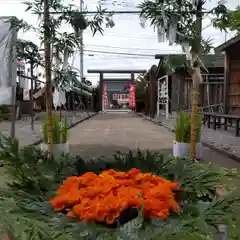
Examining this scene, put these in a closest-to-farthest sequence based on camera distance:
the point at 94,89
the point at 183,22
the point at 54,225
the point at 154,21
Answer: the point at 54,225 < the point at 154,21 < the point at 183,22 < the point at 94,89

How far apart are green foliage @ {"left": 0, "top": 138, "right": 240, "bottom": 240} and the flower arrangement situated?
0.06 meters

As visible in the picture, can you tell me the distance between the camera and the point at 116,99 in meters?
47.1

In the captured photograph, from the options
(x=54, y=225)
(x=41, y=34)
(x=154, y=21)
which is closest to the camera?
(x=54, y=225)

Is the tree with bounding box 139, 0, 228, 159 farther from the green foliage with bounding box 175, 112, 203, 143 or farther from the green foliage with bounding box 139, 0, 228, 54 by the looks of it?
the green foliage with bounding box 175, 112, 203, 143

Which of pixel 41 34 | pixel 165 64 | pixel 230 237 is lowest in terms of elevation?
pixel 230 237

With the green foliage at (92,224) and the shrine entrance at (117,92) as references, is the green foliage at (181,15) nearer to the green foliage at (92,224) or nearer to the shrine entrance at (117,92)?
the green foliage at (92,224)

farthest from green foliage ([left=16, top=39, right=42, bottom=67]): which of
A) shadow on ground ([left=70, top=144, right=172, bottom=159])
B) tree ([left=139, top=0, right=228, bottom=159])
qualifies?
shadow on ground ([left=70, top=144, right=172, bottom=159])

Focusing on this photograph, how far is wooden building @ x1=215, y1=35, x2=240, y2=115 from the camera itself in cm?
1764

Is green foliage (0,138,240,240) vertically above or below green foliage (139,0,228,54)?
below

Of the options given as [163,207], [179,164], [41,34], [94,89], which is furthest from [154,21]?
[94,89]

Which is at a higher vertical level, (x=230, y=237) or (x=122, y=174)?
(x=122, y=174)

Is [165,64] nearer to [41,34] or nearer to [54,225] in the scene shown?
[41,34]

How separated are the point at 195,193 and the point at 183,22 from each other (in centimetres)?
295

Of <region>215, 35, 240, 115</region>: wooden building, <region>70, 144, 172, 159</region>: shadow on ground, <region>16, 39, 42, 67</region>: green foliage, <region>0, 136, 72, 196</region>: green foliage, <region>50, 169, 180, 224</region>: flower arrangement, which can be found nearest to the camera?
<region>50, 169, 180, 224</region>: flower arrangement
